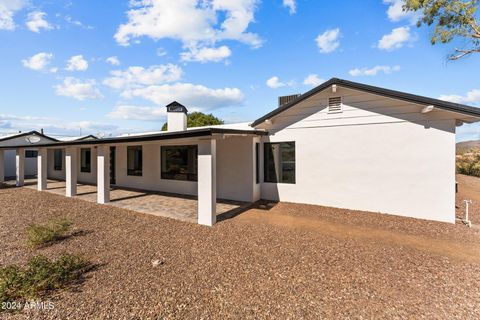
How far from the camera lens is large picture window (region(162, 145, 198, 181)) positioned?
32.7ft

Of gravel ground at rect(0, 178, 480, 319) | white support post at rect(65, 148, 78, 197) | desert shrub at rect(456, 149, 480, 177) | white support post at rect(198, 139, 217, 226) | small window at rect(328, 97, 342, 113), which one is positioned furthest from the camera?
desert shrub at rect(456, 149, 480, 177)

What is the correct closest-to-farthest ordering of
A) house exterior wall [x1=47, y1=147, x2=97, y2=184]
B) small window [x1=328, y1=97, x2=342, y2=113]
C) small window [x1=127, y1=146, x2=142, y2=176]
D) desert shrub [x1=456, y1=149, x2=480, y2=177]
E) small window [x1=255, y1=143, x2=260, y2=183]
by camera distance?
small window [x1=328, y1=97, x2=342, y2=113], small window [x1=255, y1=143, x2=260, y2=183], small window [x1=127, y1=146, x2=142, y2=176], house exterior wall [x1=47, y1=147, x2=97, y2=184], desert shrub [x1=456, y1=149, x2=480, y2=177]

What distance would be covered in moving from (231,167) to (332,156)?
13.2ft

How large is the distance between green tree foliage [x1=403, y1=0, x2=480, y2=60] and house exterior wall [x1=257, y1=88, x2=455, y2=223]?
5350 mm

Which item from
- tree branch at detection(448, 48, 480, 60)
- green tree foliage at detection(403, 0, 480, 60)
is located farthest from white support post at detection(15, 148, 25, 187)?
tree branch at detection(448, 48, 480, 60)

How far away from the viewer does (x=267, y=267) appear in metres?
3.91

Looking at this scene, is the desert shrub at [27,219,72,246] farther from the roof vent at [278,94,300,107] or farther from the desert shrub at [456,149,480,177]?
the desert shrub at [456,149,480,177]

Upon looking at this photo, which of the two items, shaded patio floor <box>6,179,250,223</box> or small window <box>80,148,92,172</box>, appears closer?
shaded patio floor <box>6,179,250,223</box>

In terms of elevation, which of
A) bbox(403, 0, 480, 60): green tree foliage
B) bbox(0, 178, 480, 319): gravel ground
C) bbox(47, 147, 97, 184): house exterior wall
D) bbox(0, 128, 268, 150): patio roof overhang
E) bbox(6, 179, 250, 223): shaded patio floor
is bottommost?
bbox(0, 178, 480, 319): gravel ground

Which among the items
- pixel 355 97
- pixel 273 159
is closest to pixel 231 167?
pixel 273 159

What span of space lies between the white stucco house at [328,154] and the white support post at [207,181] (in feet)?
0.09

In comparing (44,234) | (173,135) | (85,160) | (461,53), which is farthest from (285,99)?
(85,160)

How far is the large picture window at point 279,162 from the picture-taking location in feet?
29.0

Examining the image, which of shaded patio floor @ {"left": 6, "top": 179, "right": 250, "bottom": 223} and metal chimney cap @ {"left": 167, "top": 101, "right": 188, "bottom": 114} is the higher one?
metal chimney cap @ {"left": 167, "top": 101, "right": 188, "bottom": 114}
